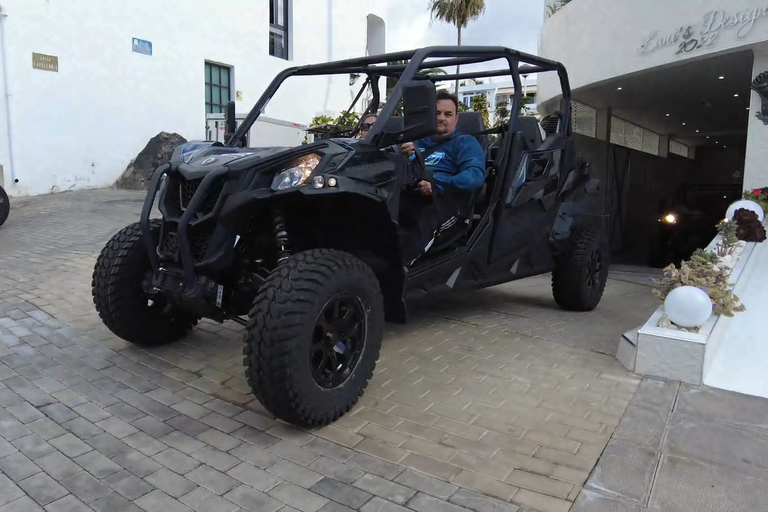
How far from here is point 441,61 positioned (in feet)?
13.2

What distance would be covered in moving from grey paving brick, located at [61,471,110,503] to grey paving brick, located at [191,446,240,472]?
400 mm

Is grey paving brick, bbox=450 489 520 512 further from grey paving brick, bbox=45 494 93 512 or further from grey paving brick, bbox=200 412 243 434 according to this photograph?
grey paving brick, bbox=45 494 93 512

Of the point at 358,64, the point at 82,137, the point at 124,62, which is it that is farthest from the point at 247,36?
the point at 358,64

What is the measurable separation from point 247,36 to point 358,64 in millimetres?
16307

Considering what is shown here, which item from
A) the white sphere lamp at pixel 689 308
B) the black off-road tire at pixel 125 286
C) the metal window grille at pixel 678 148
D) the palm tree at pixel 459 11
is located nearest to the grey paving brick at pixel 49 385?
the black off-road tire at pixel 125 286

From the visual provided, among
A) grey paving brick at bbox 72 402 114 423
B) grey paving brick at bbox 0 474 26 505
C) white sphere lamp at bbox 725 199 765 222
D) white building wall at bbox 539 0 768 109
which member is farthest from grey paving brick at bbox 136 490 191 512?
white building wall at bbox 539 0 768 109

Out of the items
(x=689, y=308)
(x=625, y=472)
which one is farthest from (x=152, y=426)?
(x=689, y=308)

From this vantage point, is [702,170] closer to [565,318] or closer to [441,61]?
[565,318]

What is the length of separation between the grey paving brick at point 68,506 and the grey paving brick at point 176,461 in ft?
1.21

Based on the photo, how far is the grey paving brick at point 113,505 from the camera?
229cm

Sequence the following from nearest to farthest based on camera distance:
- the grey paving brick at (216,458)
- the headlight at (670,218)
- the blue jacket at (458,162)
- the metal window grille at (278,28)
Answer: the grey paving brick at (216,458)
the blue jacket at (458,162)
the headlight at (670,218)
the metal window grille at (278,28)

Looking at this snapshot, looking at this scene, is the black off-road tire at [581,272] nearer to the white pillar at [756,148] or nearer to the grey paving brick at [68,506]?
the white pillar at [756,148]

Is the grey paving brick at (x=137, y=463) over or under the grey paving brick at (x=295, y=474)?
under

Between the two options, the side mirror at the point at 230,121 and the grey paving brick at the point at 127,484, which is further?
the side mirror at the point at 230,121
